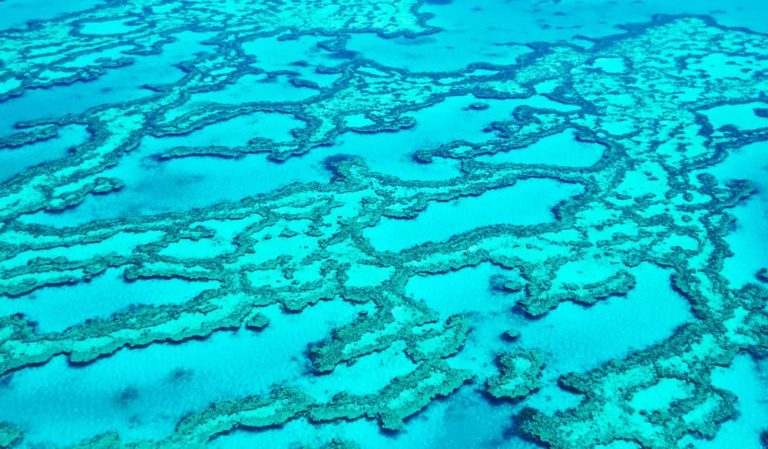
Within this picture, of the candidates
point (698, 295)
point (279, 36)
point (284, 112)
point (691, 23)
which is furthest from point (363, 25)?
point (698, 295)

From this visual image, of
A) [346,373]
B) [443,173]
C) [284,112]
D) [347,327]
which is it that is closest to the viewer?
[346,373]

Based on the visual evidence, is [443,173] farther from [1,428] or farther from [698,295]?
[1,428]

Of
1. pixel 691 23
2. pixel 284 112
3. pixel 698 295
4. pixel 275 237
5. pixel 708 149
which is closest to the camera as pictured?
pixel 698 295

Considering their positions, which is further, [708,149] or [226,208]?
[708,149]

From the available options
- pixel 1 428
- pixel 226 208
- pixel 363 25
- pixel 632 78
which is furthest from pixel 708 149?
pixel 1 428

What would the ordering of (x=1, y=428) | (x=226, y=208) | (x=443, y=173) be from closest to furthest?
(x=1, y=428), (x=226, y=208), (x=443, y=173)

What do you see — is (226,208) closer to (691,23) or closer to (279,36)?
(279,36)
